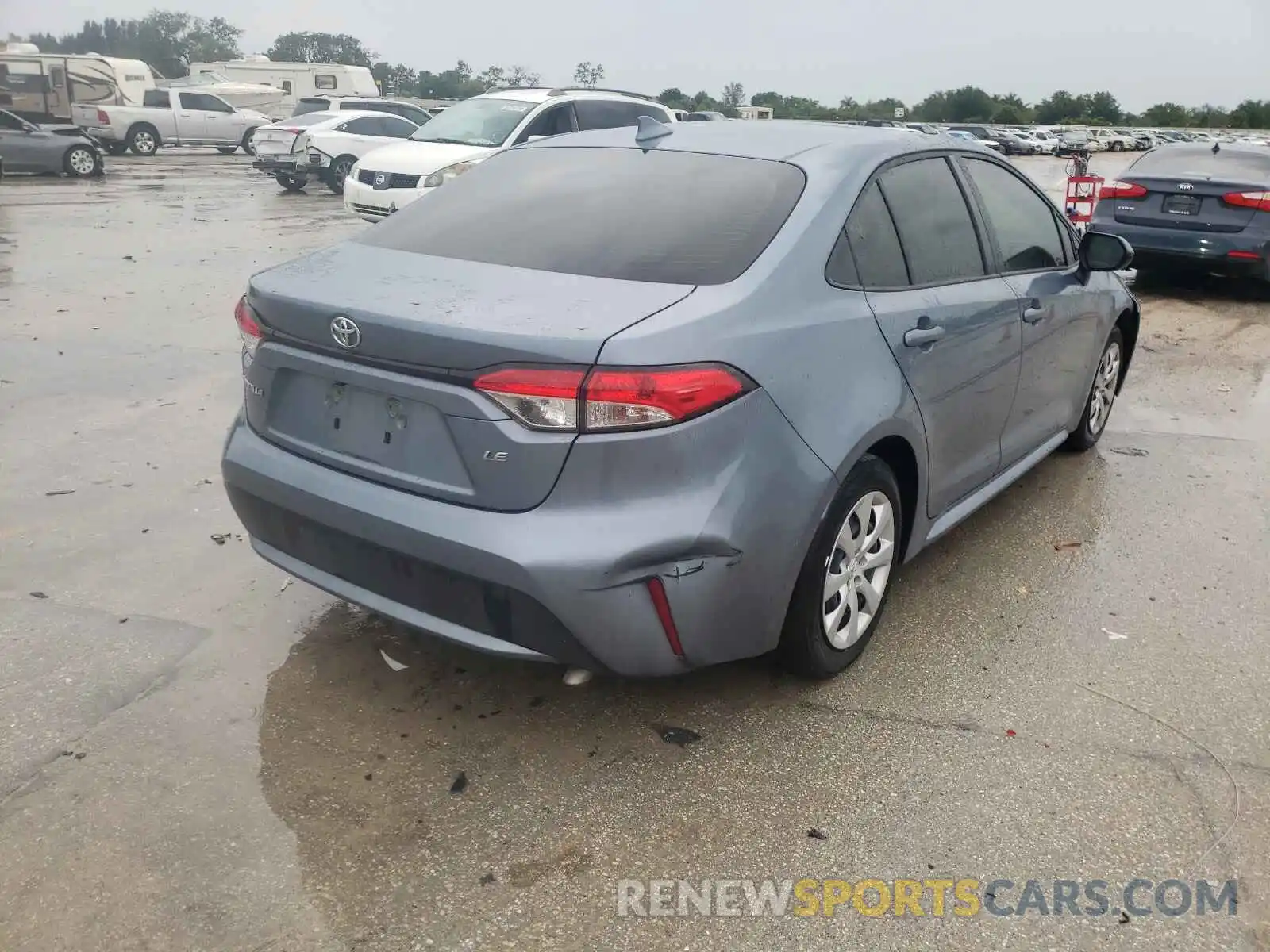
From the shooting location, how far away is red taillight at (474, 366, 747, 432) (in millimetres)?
2539

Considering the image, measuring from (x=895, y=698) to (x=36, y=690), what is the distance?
2.63 meters

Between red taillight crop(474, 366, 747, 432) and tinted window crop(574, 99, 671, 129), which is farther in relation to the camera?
tinted window crop(574, 99, 671, 129)

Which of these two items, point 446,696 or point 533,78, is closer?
point 446,696

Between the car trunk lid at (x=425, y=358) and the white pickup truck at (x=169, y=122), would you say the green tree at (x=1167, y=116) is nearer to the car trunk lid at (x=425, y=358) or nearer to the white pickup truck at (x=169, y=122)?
the white pickup truck at (x=169, y=122)

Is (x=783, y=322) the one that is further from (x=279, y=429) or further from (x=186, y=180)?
(x=186, y=180)

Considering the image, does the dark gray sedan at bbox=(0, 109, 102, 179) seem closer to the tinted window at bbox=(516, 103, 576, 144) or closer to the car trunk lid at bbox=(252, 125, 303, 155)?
the car trunk lid at bbox=(252, 125, 303, 155)

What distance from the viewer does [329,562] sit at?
3021 millimetres

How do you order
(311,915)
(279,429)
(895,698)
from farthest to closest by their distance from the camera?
1. (895,698)
2. (279,429)
3. (311,915)

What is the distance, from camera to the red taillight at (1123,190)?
10.3 m

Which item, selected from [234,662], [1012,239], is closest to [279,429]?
[234,662]

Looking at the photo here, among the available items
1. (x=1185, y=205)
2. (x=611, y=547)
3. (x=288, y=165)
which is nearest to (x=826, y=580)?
(x=611, y=547)

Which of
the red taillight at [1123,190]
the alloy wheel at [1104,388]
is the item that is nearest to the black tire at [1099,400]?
the alloy wheel at [1104,388]

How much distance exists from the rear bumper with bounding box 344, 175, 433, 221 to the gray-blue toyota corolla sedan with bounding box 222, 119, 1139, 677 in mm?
9526

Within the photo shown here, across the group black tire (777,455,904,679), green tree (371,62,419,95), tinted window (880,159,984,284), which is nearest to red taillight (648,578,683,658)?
black tire (777,455,904,679)
